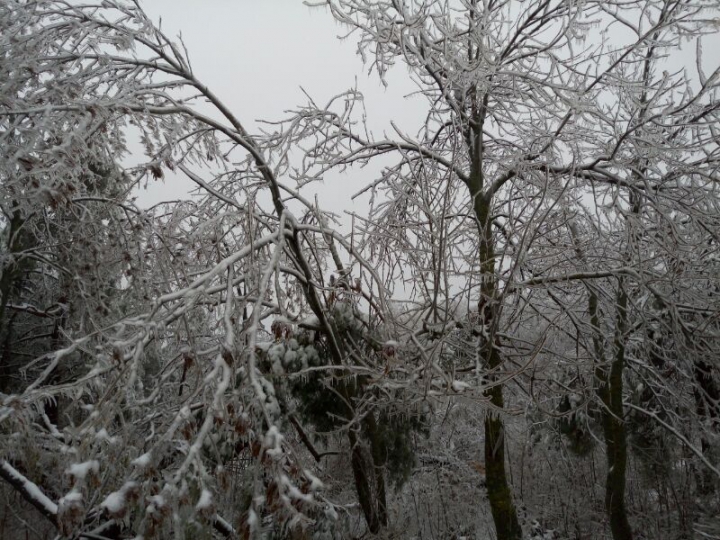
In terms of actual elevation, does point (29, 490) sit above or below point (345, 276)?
below

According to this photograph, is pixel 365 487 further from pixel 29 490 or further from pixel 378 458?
pixel 29 490

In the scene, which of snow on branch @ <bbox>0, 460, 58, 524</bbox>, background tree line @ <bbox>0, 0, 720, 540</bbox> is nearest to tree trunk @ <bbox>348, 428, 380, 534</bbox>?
background tree line @ <bbox>0, 0, 720, 540</bbox>

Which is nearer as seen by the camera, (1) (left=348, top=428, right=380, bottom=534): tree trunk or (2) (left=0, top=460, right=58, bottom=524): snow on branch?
(1) (left=348, top=428, right=380, bottom=534): tree trunk

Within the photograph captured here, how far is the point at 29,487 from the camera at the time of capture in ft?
15.1

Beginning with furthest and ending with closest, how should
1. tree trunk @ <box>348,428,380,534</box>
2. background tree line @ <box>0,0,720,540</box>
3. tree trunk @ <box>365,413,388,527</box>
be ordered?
tree trunk @ <box>365,413,388,527</box> < tree trunk @ <box>348,428,380,534</box> < background tree line @ <box>0,0,720,540</box>

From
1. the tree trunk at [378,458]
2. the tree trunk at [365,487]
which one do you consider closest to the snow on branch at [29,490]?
the tree trunk at [365,487]

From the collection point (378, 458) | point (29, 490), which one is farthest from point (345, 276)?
point (29, 490)

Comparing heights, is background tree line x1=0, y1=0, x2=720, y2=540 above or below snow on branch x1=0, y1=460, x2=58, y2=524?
above

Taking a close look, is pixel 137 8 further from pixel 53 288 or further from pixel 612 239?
pixel 53 288

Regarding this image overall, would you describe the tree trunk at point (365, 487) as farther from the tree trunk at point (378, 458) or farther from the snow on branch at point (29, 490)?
the snow on branch at point (29, 490)

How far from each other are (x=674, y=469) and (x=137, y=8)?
994 centimetres

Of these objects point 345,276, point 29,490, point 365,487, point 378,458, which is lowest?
point 29,490

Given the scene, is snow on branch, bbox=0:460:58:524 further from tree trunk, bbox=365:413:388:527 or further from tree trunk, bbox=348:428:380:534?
tree trunk, bbox=365:413:388:527

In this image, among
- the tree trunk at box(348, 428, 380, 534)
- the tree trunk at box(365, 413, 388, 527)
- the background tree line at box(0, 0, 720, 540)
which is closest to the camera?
the background tree line at box(0, 0, 720, 540)
